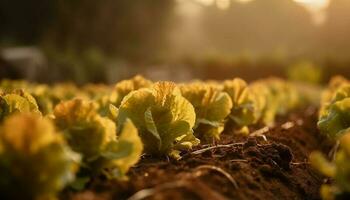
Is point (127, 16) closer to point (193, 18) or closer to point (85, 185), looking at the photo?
point (85, 185)

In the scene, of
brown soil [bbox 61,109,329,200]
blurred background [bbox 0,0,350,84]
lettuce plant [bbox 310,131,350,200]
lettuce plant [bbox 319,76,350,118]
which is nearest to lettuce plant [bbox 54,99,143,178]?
brown soil [bbox 61,109,329,200]

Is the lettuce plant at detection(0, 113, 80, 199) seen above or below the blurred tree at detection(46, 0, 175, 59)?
below

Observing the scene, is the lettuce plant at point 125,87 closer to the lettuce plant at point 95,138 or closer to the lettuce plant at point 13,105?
the lettuce plant at point 13,105

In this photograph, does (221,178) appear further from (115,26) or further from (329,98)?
(115,26)

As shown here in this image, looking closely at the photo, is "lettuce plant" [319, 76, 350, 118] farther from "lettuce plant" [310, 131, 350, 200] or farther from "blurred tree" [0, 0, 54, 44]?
"blurred tree" [0, 0, 54, 44]

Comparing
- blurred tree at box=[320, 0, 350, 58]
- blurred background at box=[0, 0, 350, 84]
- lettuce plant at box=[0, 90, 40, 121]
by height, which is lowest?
lettuce plant at box=[0, 90, 40, 121]

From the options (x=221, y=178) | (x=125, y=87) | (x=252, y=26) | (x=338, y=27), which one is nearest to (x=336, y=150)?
(x=125, y=87)

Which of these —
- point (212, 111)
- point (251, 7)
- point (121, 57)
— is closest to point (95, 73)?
point (121, 57)
